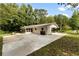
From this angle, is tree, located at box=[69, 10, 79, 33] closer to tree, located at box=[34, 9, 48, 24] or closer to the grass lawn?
the grass lawn

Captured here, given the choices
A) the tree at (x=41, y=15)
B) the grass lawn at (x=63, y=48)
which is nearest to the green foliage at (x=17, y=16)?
the tree at (x=41, y=15)

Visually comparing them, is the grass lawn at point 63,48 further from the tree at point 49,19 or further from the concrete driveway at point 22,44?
the tree at point 49,19

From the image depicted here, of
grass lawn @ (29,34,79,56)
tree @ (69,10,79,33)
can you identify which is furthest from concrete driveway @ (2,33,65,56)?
tree @ (69,10,79,33)

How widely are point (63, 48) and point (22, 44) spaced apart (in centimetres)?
38

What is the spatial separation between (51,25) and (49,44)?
178mm

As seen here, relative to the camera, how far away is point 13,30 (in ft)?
5.57

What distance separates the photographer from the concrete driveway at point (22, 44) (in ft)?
5.52

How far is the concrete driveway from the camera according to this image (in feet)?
5.52

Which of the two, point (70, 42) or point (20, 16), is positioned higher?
point (20, 16)

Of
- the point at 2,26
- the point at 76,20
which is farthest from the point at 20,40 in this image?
the point at 76,20

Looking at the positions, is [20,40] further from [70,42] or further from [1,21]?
[70,42]

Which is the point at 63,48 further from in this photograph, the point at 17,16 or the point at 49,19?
the point at 17,16

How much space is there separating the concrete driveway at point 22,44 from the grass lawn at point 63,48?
5cm

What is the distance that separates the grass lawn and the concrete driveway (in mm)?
48
